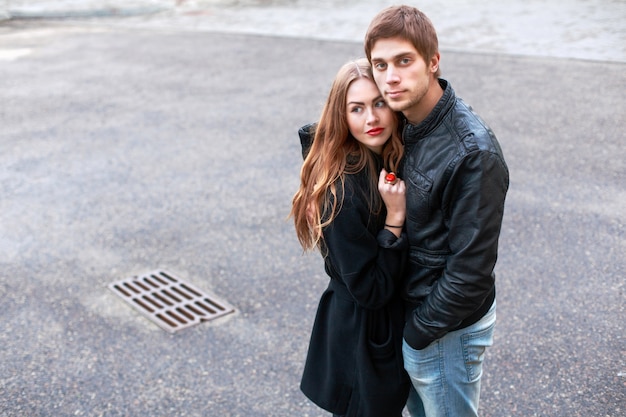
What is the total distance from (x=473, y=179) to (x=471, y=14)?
12.3 meters

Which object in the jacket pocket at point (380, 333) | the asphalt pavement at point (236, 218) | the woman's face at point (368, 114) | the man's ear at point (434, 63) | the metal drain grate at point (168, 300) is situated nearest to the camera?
the man's ear at point (434, 63)

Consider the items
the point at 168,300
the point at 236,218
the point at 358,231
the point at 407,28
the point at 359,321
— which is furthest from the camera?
the point at 236,218

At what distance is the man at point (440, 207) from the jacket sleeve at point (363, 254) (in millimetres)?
74

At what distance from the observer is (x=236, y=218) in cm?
589

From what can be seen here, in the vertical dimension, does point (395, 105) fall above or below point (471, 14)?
above

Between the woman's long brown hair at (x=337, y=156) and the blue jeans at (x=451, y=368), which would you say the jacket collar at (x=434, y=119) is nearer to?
the woman's long brown hair at (x=337, y=156)

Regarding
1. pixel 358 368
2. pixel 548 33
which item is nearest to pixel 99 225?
pixel 358 368

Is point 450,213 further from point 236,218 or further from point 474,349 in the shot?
point 236,218

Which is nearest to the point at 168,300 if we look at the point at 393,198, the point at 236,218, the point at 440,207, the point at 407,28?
the point at 236,218

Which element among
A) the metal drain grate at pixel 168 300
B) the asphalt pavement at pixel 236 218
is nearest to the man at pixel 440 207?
the asphalt pavement at pixel 236 218

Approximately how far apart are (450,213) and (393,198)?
215 mm

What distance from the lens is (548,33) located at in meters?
11.6

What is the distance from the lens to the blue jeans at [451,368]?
100.0 inches

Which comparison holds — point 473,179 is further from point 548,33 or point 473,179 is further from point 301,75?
point 548,33
